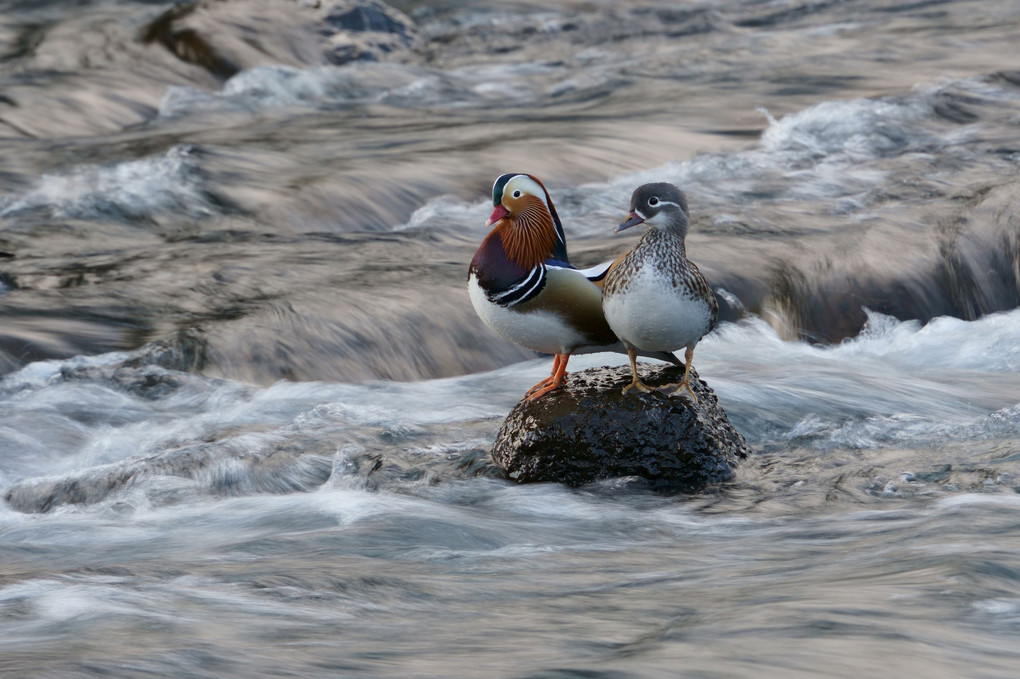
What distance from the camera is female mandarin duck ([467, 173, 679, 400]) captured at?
484 cm

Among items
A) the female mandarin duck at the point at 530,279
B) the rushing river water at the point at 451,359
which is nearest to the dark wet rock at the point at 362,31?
the rushing river water at the point at 451,359

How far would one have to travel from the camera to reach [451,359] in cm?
762

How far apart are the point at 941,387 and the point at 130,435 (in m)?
4.55

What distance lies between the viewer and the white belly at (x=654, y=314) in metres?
4.52

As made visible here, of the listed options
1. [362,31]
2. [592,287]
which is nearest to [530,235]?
[592,287]

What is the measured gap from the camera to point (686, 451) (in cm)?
514

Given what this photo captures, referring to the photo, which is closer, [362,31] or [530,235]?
[530,235]

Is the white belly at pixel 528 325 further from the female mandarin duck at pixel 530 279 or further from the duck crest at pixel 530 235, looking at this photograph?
the duck crest at pixel 530 235

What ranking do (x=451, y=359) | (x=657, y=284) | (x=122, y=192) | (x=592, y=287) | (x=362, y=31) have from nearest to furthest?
(x=657, y=284) < (x=592, y=287) < (x=451, y=359) < (x=122, y=192) < (x=362, y=31)

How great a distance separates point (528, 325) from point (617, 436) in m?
0.62

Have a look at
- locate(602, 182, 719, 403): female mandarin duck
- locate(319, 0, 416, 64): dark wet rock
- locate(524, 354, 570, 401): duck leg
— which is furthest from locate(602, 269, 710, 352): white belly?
locate(319, 0, 416, 64): dark wet rock

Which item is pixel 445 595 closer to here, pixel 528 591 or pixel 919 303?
pixel 528 591

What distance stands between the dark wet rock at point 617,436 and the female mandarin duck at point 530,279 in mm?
260

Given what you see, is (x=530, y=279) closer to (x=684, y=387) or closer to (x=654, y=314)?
(x=654, y=314)
